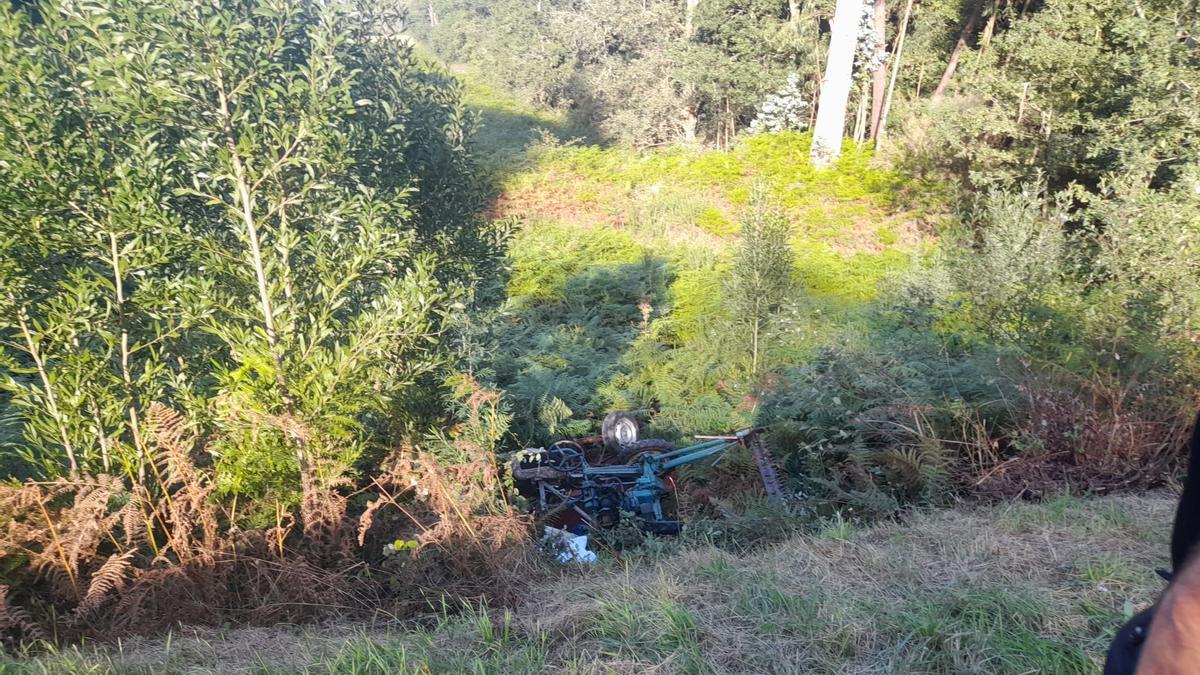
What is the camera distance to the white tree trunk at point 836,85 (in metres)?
17.4

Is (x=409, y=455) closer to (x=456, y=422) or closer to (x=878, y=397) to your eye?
(x=456, y=422)

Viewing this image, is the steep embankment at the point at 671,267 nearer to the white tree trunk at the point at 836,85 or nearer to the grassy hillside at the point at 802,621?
the white tree trunk at the point at 836,85

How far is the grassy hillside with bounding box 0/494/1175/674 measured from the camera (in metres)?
3.15

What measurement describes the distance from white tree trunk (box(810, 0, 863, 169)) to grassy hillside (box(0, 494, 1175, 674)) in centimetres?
1500

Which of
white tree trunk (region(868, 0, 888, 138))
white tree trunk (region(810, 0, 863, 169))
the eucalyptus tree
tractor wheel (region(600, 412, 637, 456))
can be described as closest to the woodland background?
the eucalyptus tree

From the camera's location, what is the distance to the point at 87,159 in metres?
4.76

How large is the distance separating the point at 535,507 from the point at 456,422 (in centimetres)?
121

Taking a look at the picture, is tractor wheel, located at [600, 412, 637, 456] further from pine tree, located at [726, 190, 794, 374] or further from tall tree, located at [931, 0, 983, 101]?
tall tree, located at [931, 0, 983, 101]

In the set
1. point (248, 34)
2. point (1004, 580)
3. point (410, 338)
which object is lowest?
point (1004, 580)

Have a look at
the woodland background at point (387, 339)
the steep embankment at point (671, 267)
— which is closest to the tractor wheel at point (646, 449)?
the woodland background at point (387, 339)

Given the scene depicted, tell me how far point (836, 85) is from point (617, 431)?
13481mm

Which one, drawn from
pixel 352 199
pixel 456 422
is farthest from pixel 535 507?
pixel 352 199

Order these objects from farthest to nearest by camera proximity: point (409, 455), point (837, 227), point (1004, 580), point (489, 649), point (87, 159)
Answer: point (837, 227) < point (409, 455) < point (87, 159) < point (1004, 580) < point (489, 649)

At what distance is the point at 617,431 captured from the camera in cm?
868
